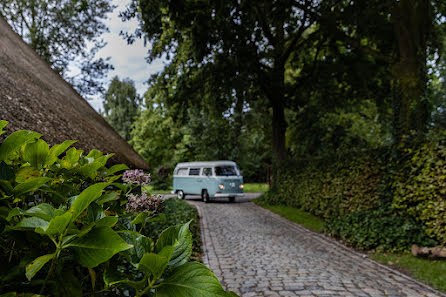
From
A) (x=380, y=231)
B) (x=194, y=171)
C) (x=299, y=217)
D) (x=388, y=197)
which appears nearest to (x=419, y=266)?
(x=380, y=231)

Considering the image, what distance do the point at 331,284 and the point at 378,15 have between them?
349 inches

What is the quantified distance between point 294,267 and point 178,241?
18.1ft

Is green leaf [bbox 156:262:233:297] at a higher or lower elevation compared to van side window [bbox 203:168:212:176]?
lower

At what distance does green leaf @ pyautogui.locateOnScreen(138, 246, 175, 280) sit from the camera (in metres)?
0.72

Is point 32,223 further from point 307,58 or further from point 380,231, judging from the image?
point 307,58

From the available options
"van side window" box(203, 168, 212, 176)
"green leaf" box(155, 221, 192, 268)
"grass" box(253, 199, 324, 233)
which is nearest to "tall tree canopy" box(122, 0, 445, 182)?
"grass" box(253, 199, 324, 233)

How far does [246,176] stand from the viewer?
36.3 m

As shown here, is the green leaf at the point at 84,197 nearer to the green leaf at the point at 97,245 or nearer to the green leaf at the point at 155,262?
the green leaf at the point at 97,245

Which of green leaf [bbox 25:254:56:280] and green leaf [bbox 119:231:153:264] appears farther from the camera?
green leaf [bbox 119:231:153:264]

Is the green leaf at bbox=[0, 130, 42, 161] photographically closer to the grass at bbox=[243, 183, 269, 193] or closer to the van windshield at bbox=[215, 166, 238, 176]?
the van windshield at bbox=[215, 166, 238, 176]

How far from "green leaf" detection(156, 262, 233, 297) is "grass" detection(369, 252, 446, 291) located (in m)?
5.46

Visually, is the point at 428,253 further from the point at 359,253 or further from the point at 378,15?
the point at 378,15

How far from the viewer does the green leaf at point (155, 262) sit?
72 centimetres

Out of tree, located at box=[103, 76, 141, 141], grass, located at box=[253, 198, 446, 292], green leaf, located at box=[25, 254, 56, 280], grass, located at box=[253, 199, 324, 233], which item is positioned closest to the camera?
green leaf, located at box=[25, 254, 56, 280]
